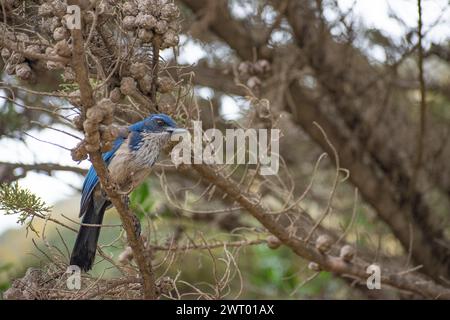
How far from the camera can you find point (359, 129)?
7.10m

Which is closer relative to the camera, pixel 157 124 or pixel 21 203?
pixel 21 203

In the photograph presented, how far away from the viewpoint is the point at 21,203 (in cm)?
375

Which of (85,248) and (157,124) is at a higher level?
(157,124)

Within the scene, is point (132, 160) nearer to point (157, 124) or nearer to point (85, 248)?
point (157, 124)

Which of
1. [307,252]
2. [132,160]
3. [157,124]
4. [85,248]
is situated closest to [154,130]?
[157,124]

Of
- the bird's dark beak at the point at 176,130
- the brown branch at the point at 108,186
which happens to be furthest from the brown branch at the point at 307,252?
the brown branch at the point at 108,186

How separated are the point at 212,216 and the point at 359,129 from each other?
1.63 meters

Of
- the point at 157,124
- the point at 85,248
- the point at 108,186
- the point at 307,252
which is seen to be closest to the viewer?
the point at 108,186

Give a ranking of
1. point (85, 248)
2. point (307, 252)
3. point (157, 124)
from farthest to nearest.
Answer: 1. point (307, 252)
2. point (85, 248)
3. point (157, 124)

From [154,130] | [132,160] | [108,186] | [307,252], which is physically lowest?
[307,252]

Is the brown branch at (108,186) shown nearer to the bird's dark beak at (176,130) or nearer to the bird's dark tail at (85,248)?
the bird's dark tail at (85,248)

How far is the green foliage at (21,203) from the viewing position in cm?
374

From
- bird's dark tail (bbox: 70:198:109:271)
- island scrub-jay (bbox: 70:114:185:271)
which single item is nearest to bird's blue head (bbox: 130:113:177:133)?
island scrub-jay (bbox: 70:114:185:271)
